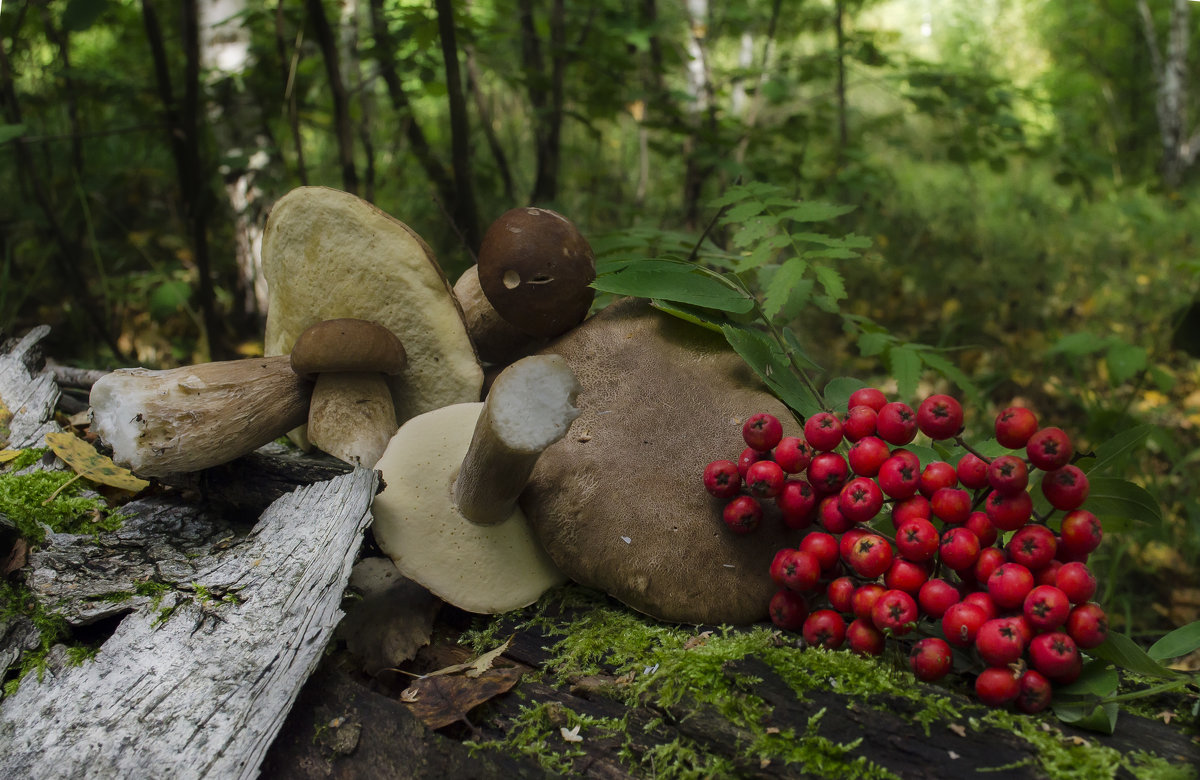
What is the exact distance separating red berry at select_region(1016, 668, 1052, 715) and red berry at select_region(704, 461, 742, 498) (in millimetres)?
579

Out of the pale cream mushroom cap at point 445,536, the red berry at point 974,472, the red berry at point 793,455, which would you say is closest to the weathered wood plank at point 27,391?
the pale cream mushroom cap at point 445,536

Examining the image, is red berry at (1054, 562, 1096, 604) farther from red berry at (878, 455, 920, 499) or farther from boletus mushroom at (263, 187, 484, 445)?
boletus mushroom at (263, 187, 484, 445)

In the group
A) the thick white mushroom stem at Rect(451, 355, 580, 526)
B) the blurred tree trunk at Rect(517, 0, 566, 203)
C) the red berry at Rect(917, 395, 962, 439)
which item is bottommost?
the red berry at Rect(917, 395, 962, 439)

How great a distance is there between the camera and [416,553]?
1535 millimetres

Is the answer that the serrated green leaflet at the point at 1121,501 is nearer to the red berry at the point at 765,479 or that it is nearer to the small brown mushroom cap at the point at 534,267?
the red berry at the point at 765,479

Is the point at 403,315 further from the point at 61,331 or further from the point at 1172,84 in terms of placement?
the point at 1172,84

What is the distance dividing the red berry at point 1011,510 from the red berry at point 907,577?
0.15 metres

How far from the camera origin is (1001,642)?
1140 mm

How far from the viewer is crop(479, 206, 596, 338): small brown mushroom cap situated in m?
1.68

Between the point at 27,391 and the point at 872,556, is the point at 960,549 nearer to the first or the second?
the point at 872,556

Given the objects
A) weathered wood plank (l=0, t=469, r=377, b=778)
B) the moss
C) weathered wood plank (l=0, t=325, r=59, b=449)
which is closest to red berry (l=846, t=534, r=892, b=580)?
Result: weathered wood plank (l=0, t=469, r=377, b=778)

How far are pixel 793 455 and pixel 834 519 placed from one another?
14cm

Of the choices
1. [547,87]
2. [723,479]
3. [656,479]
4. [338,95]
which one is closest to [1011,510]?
[723,479]

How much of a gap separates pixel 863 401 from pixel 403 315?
105 centimetres
